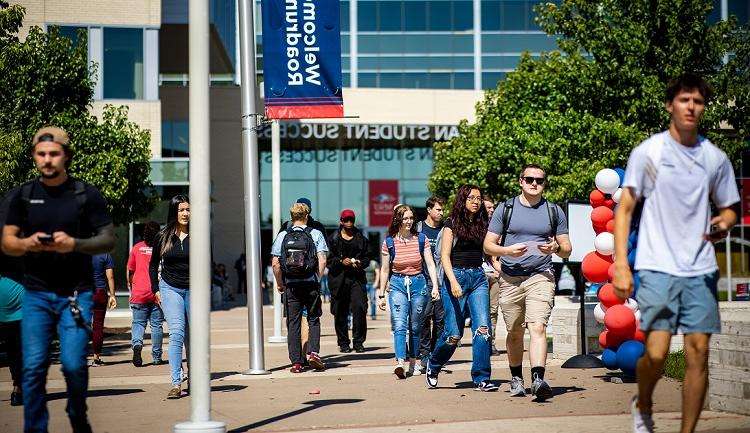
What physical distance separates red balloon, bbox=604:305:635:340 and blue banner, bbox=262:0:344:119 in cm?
431

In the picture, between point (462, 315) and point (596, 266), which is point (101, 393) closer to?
point (462, 315)

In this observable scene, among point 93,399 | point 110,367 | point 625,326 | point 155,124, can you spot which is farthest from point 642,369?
point 155,124

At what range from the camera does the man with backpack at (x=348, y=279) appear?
1639 cm

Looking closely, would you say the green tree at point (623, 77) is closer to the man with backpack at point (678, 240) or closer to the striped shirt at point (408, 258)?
the striped shirt at point (408, 258)

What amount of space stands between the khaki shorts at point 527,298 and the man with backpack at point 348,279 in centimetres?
638

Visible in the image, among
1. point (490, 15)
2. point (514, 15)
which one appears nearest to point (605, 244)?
point (490, 15)

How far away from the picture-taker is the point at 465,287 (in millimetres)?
10820

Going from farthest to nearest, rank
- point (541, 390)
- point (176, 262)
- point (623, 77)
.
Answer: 1. point (623, 77)
2. point (176, 262)
3. point (541, 390)

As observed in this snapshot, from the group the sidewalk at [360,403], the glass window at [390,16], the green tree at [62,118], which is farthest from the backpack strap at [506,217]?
the glass window at [390,16]

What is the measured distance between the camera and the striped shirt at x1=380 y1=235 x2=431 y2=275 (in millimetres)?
12352

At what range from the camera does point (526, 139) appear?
128 feet

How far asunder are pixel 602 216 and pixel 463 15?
58.8 metres

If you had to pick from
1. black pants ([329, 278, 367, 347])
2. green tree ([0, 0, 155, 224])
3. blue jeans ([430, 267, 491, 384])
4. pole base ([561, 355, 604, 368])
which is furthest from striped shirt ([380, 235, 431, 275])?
green tree ([0, 0, 155, 224])

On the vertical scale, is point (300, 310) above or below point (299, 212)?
below
